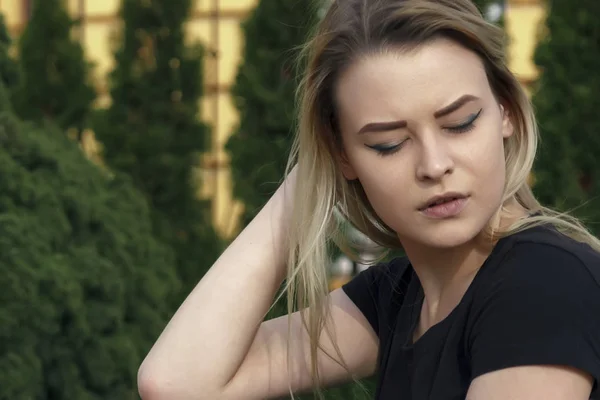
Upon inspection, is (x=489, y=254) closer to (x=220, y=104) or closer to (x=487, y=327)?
(x=487, y=327)

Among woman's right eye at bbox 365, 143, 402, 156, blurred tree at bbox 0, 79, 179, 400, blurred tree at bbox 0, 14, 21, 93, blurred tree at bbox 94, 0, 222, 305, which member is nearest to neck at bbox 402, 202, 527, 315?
woman's right eye at bbox 365, 143, 402, 156

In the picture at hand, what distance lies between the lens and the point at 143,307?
3398 millimetres

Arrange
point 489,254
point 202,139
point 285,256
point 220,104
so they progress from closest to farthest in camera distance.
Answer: point 489,254 → point 285,256 → point 202,139 → point 220,104

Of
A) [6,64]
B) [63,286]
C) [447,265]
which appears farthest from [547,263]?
[6,64]

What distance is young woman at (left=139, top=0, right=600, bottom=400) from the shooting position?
171 cm

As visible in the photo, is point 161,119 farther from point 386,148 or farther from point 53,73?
point 386,148

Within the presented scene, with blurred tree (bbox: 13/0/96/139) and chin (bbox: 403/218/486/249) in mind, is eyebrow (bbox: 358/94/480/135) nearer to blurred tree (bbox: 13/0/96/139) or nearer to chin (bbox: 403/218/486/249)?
chin (bbox: 403/218/486/249)

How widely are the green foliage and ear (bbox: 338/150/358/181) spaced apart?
299cm

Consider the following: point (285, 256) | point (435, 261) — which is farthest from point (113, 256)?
point (435, 261)

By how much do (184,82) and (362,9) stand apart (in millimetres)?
4143

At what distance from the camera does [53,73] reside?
20.4ft

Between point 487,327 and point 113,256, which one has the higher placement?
point 487,327

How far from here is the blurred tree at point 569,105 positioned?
491cm

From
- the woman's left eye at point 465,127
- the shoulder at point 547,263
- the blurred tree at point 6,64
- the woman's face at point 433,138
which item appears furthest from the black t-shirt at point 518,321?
the blurred tree at point 6,64
